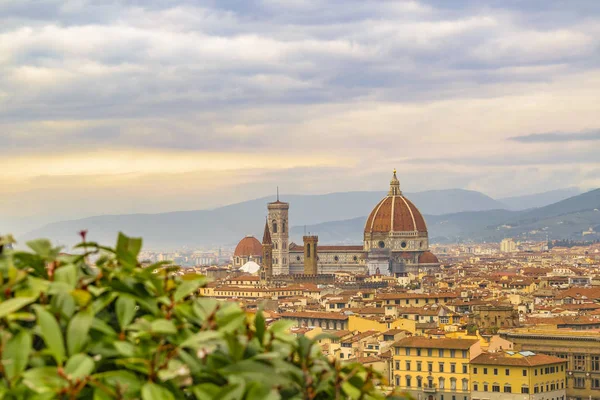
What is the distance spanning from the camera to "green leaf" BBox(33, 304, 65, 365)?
9.87ft

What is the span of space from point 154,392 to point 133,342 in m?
0.28

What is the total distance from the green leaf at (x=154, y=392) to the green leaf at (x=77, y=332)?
20 cm

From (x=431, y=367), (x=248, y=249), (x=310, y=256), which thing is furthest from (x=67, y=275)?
(x=248, y=249)

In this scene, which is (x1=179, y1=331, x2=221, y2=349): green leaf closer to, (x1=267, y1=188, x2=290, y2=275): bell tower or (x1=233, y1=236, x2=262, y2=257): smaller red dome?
(x1=267, y1=188, x2=290, y2=275): bell tower

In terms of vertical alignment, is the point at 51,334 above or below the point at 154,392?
above

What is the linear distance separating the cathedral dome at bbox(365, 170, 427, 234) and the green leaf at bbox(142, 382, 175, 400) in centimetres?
13002

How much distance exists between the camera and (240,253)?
15025 centimetres

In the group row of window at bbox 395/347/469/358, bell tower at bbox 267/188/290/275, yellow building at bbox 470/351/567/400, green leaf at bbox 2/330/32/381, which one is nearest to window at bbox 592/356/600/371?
yellow building at bbox 470/351/567/400

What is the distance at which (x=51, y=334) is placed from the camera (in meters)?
3.02

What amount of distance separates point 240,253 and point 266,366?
147 m

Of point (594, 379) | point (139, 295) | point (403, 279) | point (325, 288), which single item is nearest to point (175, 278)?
point (139, 295)

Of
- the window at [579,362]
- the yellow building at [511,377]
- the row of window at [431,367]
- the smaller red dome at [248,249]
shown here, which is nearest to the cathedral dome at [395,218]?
the smaller red dome at [248,249]

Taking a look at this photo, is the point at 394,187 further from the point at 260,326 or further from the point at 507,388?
the point at 260,326

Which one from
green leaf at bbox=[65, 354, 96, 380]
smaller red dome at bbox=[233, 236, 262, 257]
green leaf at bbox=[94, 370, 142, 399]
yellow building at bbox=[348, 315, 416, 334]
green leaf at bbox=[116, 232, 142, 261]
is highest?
smaller red dome at bbox=[233, 236, 262, 257]
